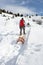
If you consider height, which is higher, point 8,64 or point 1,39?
point 8,64

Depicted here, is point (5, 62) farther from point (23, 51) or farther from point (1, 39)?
point (1, 39)

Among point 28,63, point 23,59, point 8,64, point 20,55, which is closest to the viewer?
point 8,64

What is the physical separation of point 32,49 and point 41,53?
1181 millimetres

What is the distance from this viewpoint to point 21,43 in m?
14.6

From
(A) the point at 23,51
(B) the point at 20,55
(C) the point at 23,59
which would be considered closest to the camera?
(C) the point at 23,59

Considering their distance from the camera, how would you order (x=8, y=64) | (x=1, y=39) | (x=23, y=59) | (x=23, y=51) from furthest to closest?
1. (x=1, y=39)
2. (x=23, y=51)
3. (x=23, y=59)
4. (x=8, y=64)

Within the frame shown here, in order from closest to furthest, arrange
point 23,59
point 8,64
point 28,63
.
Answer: point 8,64 → point 28,63 → point 23,59

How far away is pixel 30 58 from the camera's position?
432 inches

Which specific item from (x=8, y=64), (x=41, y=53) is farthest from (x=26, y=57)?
(x=8, y=64)

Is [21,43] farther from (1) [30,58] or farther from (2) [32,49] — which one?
(1) [30,58]

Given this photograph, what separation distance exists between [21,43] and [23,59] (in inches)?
154

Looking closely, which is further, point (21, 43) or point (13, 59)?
point (21, 43)

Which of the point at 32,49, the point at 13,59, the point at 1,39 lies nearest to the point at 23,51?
the point at 32,49

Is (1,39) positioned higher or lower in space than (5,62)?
lower
